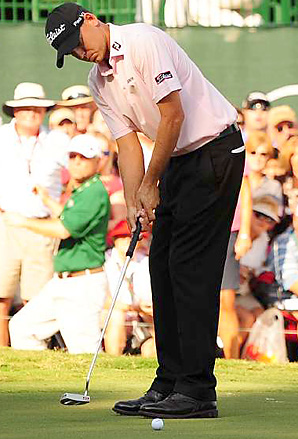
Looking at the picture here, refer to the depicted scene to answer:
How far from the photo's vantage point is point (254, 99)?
11.2 meters

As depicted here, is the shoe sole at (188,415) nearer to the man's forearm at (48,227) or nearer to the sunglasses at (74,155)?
the man's forearm at (48,227)

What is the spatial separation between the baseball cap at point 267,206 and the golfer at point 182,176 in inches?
185

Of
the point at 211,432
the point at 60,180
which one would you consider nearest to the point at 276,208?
the point at 60,180

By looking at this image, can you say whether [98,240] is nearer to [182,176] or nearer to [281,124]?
[281,124]

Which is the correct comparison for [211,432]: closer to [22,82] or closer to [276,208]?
[276,208]

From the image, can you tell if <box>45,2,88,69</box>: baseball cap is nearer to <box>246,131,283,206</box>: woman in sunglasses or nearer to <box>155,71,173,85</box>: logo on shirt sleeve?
<box>155,71,173,85</box>: logo on shirt sleeve

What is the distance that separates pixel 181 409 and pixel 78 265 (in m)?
4.85

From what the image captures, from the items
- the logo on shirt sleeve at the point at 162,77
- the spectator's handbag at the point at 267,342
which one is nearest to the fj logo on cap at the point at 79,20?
the logo on shirt sleeve at the point at 162,77

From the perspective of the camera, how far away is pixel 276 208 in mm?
10875

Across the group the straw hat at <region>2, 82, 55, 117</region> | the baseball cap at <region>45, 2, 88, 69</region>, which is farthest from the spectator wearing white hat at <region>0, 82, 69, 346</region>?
the baseball cap at <region>45, 2, 88, 69</region>

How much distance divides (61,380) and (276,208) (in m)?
3.28

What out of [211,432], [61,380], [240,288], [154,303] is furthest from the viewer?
[240,288]

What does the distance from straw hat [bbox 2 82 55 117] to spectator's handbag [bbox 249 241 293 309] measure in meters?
2.32

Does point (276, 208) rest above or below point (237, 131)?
below
